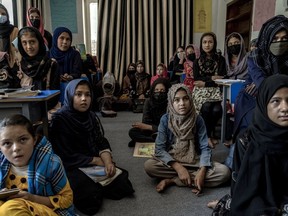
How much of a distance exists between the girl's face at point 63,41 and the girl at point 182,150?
4.94ft

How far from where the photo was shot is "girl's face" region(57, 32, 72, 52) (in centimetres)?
299

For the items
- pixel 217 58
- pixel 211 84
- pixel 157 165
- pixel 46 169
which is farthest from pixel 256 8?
pixel 46 169

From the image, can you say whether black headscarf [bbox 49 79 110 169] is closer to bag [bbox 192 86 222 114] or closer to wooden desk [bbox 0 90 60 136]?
wooden desk [bbox 0 90 60 136]

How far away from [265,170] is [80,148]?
1.18 meters

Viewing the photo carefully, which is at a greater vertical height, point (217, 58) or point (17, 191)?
point (217, 58)

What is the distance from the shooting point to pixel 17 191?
42.9 inches

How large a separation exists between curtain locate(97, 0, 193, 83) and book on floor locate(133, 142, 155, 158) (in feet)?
10.5

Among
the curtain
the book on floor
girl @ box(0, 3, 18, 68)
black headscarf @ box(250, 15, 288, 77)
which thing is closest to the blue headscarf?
girl @ box(0, 3, 18, 68)

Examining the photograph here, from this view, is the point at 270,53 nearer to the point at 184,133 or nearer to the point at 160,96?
the point at 184,133

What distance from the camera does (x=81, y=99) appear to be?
5.95 feet

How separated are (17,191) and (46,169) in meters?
0.14

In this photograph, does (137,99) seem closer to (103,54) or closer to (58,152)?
(103,54)

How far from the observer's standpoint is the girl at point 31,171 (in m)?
1.13

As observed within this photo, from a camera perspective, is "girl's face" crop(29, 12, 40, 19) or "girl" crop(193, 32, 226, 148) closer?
"girl" crop(193, 32, 226, 148)
